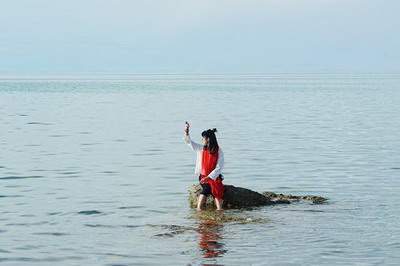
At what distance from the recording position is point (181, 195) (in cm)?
2473

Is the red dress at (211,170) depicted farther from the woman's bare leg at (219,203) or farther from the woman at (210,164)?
the woman's bare leg at (219,203)

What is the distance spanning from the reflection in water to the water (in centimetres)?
3

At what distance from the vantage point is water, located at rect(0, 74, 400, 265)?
53.9 ft

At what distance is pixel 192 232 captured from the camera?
18.2 m

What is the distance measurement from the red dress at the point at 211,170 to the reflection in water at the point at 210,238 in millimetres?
881

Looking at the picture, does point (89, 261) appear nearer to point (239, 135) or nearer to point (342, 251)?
point (342, 251)

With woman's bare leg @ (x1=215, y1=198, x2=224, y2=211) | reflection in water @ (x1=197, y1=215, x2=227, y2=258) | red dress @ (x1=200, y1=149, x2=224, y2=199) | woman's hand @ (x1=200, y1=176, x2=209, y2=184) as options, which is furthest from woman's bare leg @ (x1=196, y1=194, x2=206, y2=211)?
reflection in water @ (x1=197, y1=215, x2=227, y2=258)

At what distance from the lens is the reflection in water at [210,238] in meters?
16.3

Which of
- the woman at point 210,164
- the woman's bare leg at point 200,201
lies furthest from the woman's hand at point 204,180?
the woman's bare leg at point 200,201

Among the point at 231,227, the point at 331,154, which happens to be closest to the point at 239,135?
the point at 331,154

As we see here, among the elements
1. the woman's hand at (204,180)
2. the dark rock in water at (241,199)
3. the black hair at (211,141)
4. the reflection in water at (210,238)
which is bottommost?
the reflection in water at (210,238)

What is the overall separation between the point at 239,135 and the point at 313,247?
32116 millimetres

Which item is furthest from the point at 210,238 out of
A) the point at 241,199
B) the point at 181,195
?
the point at 181,195

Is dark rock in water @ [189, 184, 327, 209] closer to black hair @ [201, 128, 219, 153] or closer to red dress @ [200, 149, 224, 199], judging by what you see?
red dress @ [200, 149, 224, 199]
